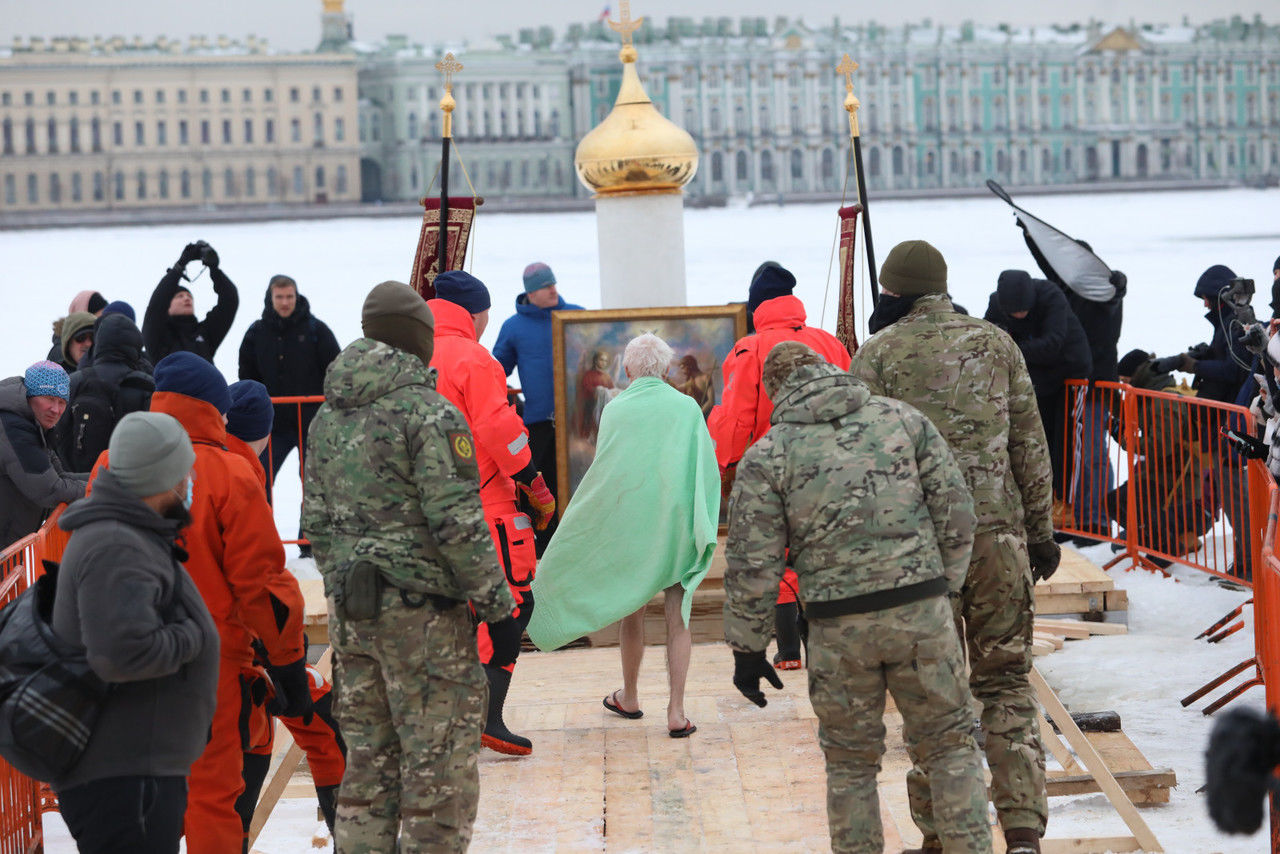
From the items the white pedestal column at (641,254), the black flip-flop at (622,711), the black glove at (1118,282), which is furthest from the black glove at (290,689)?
the black glove at (1118,282)

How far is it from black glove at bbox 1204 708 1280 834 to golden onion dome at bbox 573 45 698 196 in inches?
196

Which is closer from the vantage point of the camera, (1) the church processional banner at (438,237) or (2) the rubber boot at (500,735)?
(2) the rubber boot at (500,735)

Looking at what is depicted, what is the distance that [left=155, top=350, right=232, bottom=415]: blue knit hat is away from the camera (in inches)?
136

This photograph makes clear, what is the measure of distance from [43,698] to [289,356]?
205 inches

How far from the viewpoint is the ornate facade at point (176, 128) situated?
8525 centimetres

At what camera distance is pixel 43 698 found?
273 centimetres

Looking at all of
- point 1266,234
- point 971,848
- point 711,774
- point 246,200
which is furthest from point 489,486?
point 246,200

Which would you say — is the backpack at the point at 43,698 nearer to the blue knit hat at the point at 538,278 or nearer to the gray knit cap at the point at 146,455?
the gray knit cap at the point at 146,455

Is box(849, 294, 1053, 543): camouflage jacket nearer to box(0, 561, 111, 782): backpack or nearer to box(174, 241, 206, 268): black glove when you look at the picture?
box(0, 561, 111, 782): backpack

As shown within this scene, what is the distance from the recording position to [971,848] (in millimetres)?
3262

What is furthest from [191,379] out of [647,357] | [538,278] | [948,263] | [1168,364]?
[948,263]

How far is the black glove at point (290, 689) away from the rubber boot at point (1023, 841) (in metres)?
1.62

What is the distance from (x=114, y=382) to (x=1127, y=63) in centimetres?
9428

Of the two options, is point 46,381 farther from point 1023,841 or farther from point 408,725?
point 1023,841
